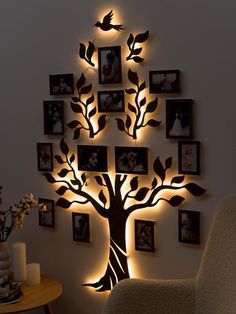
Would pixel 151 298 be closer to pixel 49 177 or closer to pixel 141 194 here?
pixel 141 194

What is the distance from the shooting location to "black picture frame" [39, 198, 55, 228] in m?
3.01

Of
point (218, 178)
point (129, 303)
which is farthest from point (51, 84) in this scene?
point (129, 303)

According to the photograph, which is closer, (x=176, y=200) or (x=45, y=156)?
(x=176, y=200)

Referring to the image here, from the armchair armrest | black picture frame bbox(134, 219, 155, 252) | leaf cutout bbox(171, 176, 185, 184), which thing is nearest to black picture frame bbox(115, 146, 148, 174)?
leaf cutout bbox(171, 176, 185, 184)

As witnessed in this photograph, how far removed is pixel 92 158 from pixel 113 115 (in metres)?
0.25

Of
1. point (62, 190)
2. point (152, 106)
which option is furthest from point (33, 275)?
point (152, 106)

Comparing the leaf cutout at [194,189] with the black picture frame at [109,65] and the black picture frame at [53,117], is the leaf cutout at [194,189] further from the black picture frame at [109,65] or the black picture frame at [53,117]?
the black picture frame at [53,117]

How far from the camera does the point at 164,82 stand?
2568 millimetres

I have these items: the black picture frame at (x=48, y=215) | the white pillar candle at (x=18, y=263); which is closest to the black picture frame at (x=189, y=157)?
the black picture frame at (x=48, y=215)

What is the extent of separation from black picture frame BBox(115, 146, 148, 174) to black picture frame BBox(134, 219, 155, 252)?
25cm

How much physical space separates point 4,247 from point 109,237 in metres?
0.54

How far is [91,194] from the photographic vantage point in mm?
2865

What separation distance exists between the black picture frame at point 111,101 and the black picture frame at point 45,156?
41cm

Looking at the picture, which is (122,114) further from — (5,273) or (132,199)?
(5,273)
